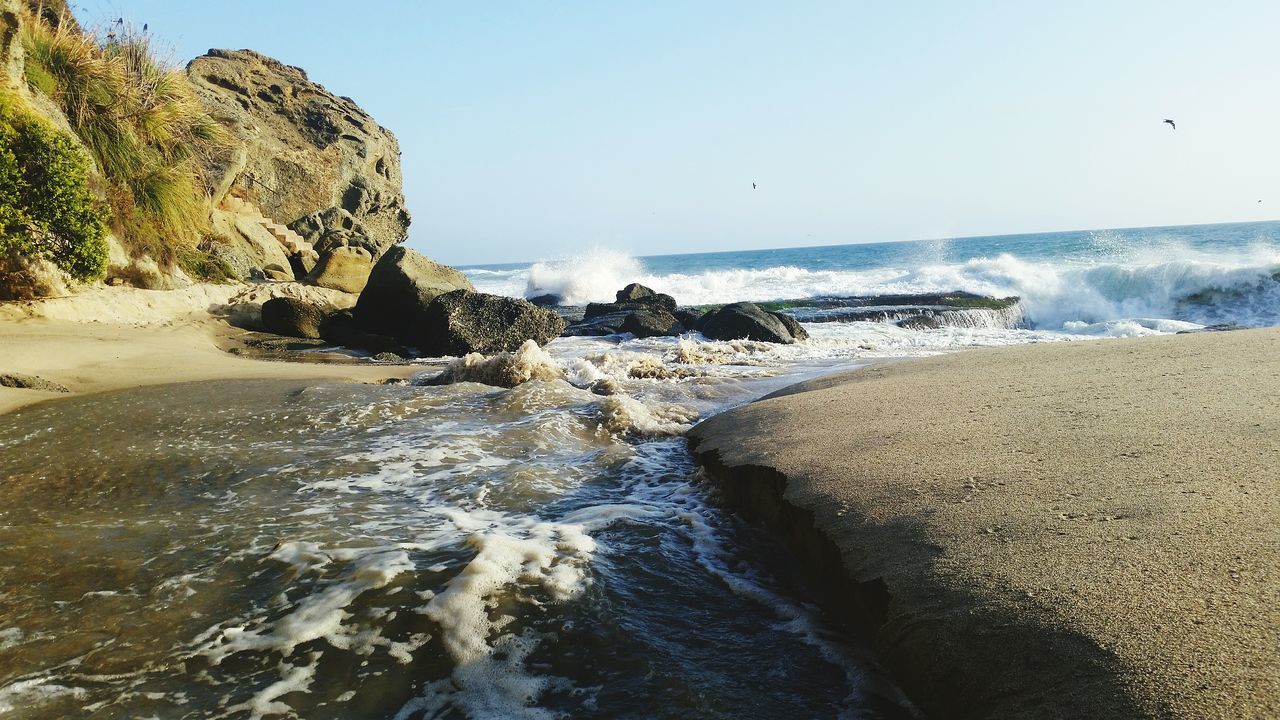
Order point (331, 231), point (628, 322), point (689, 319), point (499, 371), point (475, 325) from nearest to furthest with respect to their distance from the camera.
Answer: point (499, 371)
point (475, 325)
point (628, 322)
point (689, 319)
point (331, 231)

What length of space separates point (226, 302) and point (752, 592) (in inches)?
476

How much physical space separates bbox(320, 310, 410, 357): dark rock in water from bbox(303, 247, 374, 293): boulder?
236cm

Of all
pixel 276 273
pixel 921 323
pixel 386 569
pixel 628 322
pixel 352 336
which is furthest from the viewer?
pixel 921 323

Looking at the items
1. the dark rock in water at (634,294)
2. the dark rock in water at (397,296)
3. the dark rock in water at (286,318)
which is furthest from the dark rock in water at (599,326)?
the dark rock in water at (286,318)

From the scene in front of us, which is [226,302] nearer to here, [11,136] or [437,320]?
[437,320]

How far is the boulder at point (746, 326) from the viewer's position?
1433 centimetres

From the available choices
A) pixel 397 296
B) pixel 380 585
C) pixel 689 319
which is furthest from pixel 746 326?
pixel 380 585

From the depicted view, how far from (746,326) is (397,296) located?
22.0 feet

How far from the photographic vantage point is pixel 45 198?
838 cm

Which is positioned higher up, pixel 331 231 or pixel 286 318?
pixel 331 231

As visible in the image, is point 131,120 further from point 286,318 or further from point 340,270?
point 340,270

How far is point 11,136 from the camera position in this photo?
317 inches

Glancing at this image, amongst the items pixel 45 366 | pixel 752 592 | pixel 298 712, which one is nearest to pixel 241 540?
pixel 298 712

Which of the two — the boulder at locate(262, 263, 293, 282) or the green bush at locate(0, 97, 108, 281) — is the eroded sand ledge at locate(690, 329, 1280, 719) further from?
the boulder at locate(262, 263, 293, 282)
